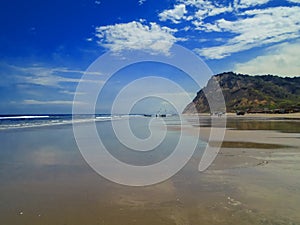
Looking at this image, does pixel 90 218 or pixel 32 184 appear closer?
pixel 90 218

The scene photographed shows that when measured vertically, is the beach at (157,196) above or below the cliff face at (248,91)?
below

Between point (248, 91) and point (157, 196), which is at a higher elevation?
point (248, 91)

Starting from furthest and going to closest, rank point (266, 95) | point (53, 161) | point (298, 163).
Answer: point (266, 95) < point (53, 161) < point (298, 163)

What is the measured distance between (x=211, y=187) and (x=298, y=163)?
5139mm

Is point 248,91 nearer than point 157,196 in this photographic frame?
No

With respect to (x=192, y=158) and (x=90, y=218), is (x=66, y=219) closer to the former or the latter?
(x=90, y=218)

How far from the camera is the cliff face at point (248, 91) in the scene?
136 meters

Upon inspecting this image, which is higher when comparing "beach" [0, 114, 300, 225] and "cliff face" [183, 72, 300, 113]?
"cliff face" [183, 72, 300, 113]

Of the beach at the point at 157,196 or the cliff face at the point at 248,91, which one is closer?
the beach at the point at 157,196

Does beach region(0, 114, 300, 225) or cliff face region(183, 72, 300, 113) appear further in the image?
cliff face region(183, 72, 300, 113)

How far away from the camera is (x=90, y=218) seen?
5527 millimetres

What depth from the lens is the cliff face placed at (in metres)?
136

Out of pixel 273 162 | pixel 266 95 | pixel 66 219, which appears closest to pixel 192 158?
pixel 273 162

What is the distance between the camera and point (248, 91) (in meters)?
151
